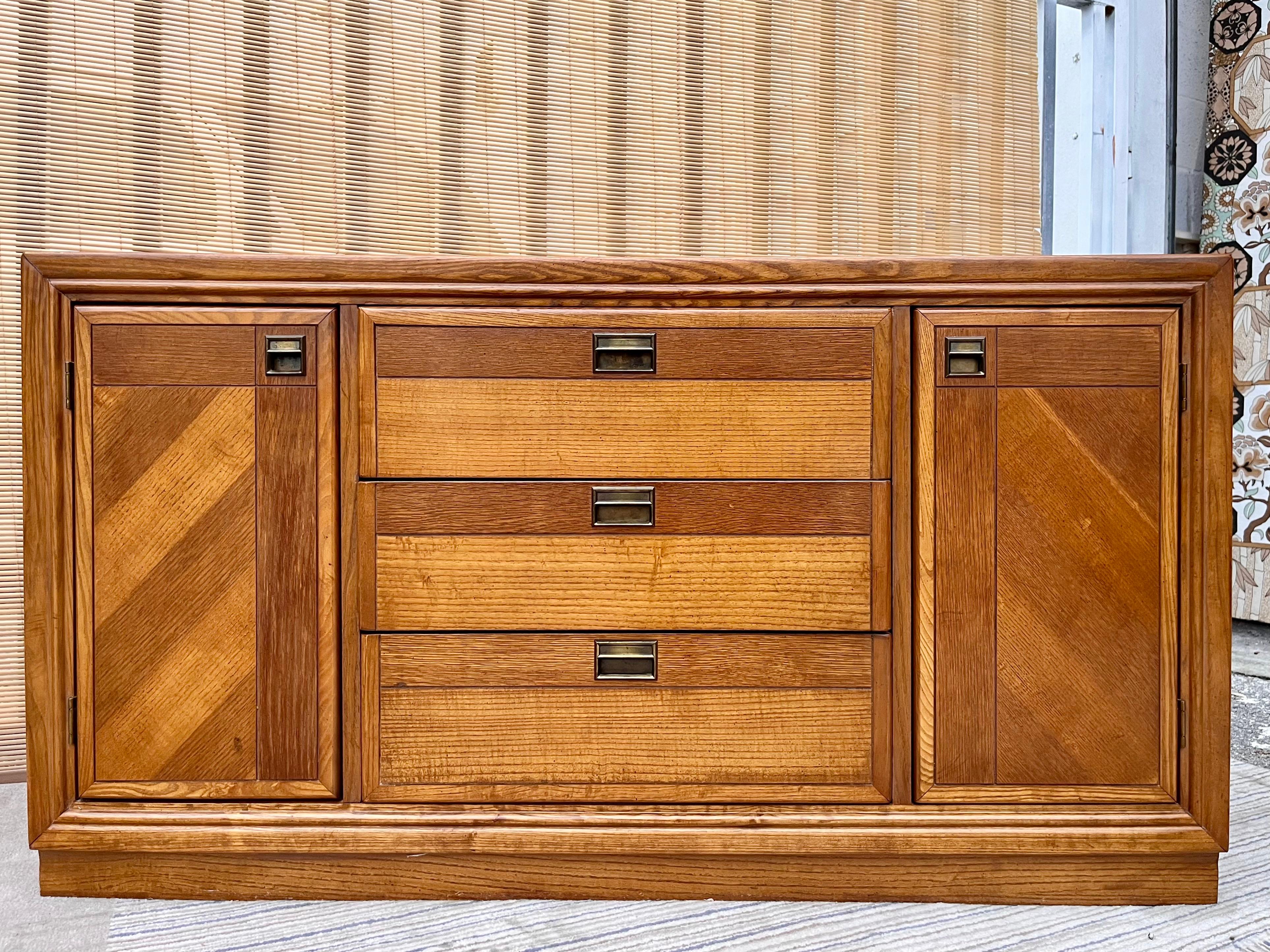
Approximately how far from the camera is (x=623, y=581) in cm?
106

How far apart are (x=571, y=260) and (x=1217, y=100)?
2.37 meters

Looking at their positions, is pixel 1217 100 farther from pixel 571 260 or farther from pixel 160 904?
pixel 160 904

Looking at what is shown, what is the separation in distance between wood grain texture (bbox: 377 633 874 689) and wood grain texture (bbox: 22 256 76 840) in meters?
0.44

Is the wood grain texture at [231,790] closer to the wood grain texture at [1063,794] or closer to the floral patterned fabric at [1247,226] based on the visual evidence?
the wood grain texture at [1063,794]

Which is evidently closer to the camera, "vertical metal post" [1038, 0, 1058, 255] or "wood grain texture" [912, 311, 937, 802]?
"wood grain texture" [912, 311, 937, 802]

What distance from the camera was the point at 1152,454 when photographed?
3.42ft

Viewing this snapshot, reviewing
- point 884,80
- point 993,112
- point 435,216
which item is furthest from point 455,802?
point 993,112

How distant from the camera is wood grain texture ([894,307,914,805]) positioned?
1.06m

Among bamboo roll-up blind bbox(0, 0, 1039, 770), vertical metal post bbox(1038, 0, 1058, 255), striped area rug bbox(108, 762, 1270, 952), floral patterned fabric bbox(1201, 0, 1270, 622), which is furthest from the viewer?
floral patterned fabric bbox(1201, 0, 1270, 622)

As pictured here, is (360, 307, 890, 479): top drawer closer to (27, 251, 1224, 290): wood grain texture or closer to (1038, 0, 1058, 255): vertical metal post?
(27, 251, 1224, 290): wood grain texture

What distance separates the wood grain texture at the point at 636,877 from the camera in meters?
1.06

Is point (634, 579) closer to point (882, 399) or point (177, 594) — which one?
point (882, 399)

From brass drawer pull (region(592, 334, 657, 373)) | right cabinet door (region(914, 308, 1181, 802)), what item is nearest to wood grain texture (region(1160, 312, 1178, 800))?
right cabinet door (region(914, 308, 1181, 802))

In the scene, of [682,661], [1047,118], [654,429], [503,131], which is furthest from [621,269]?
[1047,118]
